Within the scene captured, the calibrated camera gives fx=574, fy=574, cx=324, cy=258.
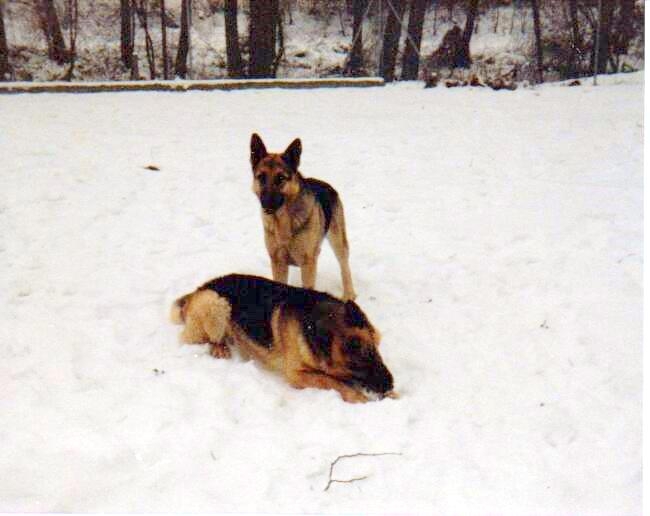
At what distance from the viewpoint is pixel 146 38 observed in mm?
19000

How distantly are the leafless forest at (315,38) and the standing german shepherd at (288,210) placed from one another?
1277cm

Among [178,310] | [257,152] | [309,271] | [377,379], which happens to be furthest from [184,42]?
[377,379]

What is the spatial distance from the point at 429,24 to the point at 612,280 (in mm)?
21022

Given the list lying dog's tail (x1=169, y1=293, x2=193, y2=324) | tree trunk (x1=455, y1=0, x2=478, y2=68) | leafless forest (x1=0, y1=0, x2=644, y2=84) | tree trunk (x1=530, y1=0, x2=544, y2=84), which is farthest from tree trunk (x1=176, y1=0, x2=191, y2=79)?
lying dog's tail (x1=169, y1=293, x2=193, y2=324)

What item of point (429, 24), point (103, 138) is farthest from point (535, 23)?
point (103, 138)

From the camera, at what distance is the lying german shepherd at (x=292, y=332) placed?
13.0 feet

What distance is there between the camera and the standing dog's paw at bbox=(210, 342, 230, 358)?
4521mm

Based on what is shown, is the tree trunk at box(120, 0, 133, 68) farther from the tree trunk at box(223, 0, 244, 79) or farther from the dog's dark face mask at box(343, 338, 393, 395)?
the dog's dark face mask at box(343, 338, 393, 395)

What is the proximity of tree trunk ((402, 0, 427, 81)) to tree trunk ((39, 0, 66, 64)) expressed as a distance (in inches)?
438

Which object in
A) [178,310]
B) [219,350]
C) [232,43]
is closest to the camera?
[219,350]

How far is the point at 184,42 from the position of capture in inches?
712

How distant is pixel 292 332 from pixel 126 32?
16.8m

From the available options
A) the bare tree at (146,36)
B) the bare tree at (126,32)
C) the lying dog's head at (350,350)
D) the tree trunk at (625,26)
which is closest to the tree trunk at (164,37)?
the bare tree at (146,36)

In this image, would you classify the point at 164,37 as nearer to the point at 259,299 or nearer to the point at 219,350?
the point at 259,299
